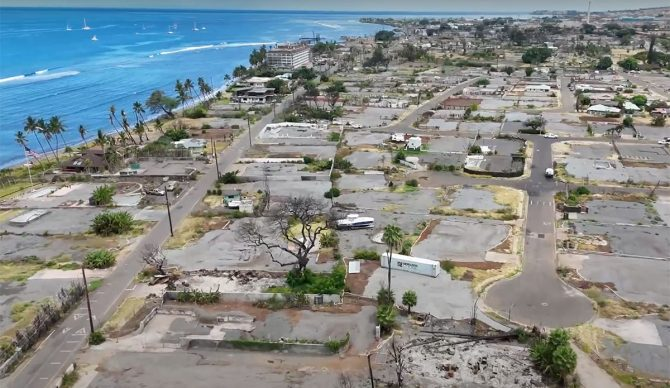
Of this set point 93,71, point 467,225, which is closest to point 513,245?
point 467,225

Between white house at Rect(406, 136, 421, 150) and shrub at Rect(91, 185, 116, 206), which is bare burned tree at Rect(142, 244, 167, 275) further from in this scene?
white house at Rect(406, 136, 421, 150)

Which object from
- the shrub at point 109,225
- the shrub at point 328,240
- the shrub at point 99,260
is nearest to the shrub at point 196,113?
the shrub at point 109,225

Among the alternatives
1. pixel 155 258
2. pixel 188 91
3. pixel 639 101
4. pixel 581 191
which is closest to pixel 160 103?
pixel 188 91

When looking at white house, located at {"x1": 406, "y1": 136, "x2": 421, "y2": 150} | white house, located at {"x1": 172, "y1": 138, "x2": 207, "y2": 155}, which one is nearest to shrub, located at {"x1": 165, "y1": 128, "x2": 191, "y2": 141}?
white house, located at {"x1": 172, "y1": 138, "x2": 207, "y2": 155}

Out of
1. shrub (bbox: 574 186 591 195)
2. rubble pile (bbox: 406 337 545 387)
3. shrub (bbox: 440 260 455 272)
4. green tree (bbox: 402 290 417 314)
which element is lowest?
shrub (bbox: 574 186 591 195)

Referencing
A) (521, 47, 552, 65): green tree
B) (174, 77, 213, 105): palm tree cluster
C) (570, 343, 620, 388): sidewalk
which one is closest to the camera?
(570, 343, 620, 388): sidewalk

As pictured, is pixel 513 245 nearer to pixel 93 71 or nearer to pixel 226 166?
pixel 226 166

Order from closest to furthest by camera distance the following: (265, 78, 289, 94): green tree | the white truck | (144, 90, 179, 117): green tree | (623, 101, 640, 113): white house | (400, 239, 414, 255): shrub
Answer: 1. (400, 239, 414, 255): shrub
2. the white truck
3. (623, 101, 640, 113): white house
4. (144, 90, 179, 117): green tree
5. (265, 78, 289, 94): green tree
